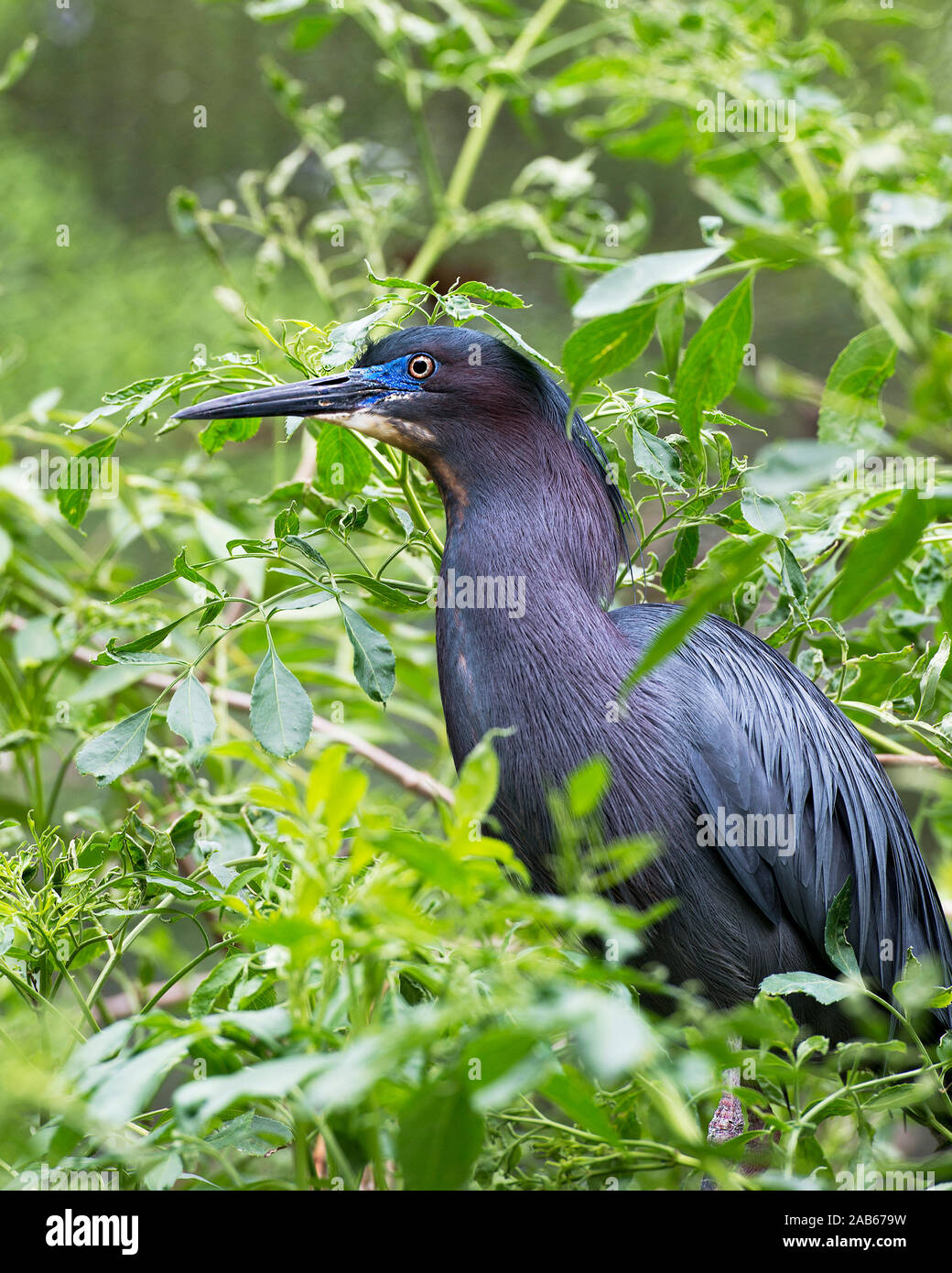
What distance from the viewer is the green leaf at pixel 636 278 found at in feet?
1.71

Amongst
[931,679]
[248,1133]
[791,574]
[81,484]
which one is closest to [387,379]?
[81,484]

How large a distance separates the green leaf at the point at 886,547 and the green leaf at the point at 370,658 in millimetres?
310

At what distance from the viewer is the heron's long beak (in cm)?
89

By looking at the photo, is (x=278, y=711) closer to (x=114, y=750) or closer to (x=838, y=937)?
(x=114, y=750)

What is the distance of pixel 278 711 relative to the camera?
2.38ft

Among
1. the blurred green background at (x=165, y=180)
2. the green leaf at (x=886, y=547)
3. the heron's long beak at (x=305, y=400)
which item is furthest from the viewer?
the blurred green background at (x=165, y=180)

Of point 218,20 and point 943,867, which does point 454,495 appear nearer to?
point 943,867

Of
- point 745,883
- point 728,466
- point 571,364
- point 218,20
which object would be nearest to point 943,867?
point 745,883

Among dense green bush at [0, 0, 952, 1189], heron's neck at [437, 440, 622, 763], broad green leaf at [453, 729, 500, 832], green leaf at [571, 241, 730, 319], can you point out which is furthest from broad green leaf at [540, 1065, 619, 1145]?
heron's neck at [437, 440, 622, 763]

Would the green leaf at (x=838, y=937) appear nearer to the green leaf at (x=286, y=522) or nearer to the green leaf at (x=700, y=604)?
the green leaf at (x=700, y=604)

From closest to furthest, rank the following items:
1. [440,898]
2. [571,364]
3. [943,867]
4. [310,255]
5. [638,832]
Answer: [571,364], [440,898], [638,832], [943,867], [310,255]

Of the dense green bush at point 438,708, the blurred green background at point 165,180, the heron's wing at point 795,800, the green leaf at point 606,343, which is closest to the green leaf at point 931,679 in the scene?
the dense green bush at point 438,708
